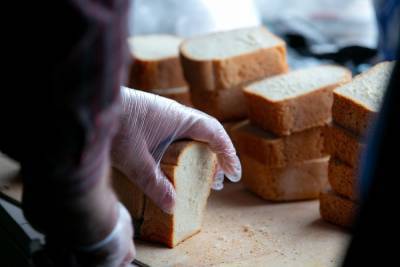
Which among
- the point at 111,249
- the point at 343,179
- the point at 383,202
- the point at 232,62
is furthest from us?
the point at 232,62

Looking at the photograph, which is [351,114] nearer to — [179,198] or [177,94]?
[179,198]

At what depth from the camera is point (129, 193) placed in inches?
76.4

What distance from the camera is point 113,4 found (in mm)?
981

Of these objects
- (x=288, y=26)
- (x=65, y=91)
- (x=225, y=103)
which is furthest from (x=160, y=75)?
(x=65, y=91)

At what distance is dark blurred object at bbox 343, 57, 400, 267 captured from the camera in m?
0.95

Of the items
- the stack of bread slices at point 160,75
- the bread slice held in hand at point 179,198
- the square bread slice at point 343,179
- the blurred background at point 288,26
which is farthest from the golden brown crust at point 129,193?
the blurred background at point 288,26

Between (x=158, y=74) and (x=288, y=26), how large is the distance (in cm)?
117

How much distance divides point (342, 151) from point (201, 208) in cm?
47

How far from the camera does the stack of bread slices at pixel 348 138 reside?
1.95m

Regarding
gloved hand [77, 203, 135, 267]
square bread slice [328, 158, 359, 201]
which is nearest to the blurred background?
square bread slice [328, 158, 359, 201]

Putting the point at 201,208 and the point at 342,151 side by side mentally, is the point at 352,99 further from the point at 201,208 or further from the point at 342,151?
the point at 201,208

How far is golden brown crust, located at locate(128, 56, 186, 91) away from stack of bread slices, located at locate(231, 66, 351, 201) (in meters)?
0.47

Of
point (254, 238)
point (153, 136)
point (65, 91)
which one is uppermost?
point (65, 91)

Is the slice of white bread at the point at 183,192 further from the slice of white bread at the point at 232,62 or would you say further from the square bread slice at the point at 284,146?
the slice of white bread at the point at 232,62
